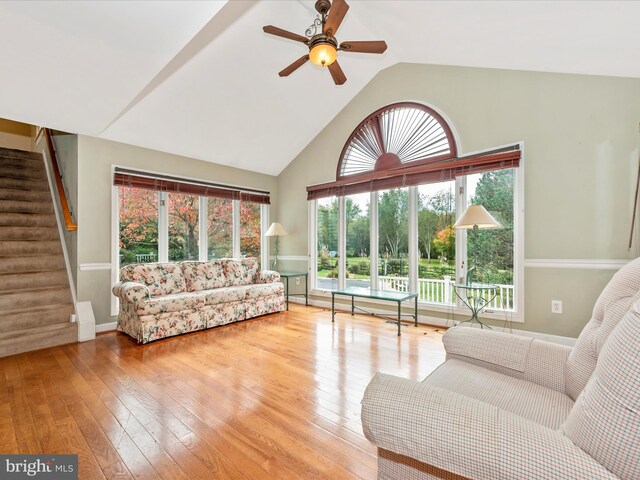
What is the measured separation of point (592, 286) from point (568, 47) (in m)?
2.28

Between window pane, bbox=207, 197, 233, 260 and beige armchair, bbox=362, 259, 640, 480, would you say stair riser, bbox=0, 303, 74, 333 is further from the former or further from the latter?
beige armchair, bbox=362, 259, 640, 480

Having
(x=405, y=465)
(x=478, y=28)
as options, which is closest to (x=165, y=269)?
(x=405, y=465)

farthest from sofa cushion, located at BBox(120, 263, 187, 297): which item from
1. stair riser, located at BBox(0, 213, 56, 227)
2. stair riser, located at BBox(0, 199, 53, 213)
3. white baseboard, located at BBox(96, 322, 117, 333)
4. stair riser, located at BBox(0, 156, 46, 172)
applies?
stair riser, located at BBox(0, 156, 46, 172)

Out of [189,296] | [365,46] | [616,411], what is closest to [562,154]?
[365,46]

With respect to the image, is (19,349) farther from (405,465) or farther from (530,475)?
(530,475)

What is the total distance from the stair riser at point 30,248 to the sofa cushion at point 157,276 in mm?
1224

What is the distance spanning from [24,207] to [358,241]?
5064 mm

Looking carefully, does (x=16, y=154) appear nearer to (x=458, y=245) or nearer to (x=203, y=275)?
(x=203, y=275)

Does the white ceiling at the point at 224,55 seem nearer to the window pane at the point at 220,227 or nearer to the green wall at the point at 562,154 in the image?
the green wall at the point at 562,154

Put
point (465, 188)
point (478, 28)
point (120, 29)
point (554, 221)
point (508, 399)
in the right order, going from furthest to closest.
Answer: point (465, 188), point (554, 221), point (478, 28), point (120, 29), point (508, 399)

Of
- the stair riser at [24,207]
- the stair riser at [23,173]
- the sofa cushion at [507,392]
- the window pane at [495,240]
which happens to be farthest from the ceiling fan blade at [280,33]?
the stair riser at [23,173]

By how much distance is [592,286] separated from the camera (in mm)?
3070

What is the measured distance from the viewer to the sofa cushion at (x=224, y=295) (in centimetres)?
400

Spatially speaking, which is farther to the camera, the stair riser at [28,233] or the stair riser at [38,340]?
the stair riser at [28,233]
